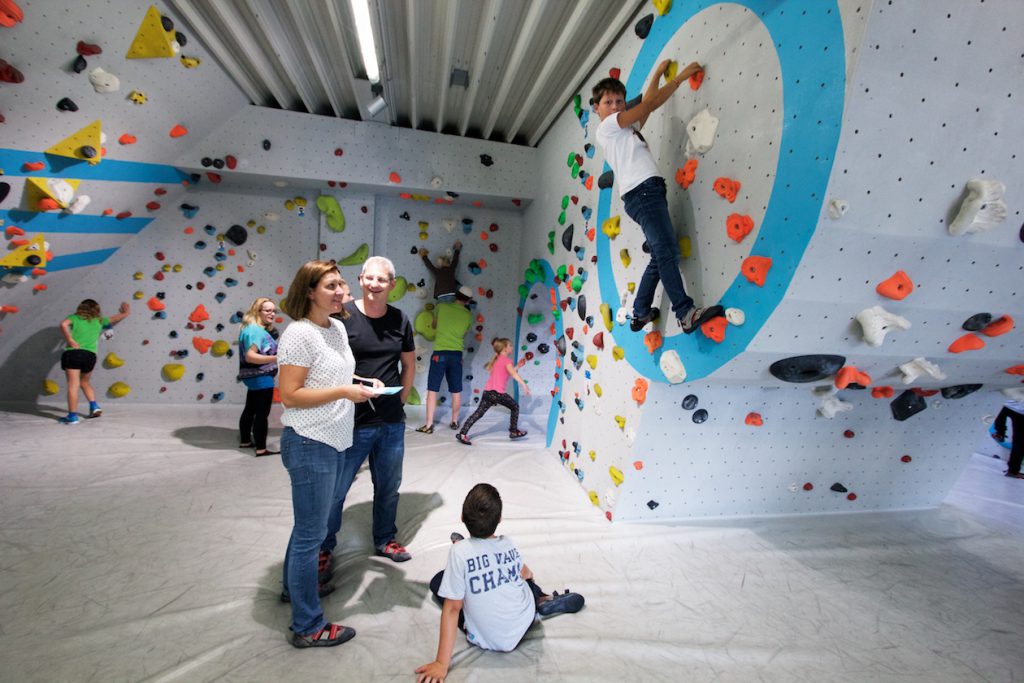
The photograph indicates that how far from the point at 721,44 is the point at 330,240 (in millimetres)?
4242

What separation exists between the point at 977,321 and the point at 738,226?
1.15 meters

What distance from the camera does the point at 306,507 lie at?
4.98 ft

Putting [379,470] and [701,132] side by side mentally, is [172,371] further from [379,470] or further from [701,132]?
[701,132]

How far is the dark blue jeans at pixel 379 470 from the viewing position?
191 cm

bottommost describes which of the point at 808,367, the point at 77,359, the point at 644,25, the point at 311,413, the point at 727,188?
the point at 77,359

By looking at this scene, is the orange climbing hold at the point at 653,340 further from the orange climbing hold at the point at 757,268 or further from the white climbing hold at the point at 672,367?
the orange climbing hold at the point at 757,268

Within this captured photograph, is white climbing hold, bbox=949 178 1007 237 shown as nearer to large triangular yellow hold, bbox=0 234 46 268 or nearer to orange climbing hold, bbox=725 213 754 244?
orange climbing hold, bbox=725 213 754 244

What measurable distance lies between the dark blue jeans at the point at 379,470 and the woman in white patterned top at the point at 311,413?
0.99 feet

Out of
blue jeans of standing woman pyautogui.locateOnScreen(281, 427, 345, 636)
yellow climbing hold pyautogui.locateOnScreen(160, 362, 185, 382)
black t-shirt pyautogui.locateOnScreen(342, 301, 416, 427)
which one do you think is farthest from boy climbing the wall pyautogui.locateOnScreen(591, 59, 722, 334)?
yellow climbing hold pyautogui.locateOnScreen(160, 362, 185, 382)

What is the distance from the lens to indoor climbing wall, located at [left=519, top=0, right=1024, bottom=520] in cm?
132

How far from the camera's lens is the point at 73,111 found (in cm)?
274

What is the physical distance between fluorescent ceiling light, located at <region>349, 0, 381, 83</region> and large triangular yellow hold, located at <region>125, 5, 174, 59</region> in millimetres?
1220

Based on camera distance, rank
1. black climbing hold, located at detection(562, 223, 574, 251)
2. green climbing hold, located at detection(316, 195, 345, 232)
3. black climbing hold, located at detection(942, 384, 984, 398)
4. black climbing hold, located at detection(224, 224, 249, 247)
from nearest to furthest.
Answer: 1. black climbing hold, located at detection(942, 384, 984, 398)
2. black climbing hold, located at detection(562, 223, 574, 251)
3. black climbing hold, located at detection(224, 224, 249, 247)
4. green climbing hold, located at detection(316, 195, 345, 232)

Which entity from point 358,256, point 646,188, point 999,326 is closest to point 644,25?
point 646,188
